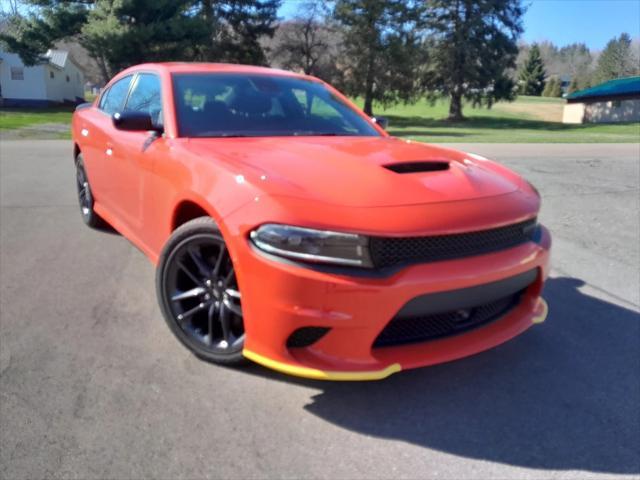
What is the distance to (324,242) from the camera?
2.28 metres

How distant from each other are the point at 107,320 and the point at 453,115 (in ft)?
142

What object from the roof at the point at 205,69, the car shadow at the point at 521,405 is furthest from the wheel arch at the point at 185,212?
the roof at the point at 205,69

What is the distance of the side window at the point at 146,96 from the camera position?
12.1ft

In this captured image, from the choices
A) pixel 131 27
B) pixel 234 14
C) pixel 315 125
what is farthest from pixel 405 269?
pixel 234 14

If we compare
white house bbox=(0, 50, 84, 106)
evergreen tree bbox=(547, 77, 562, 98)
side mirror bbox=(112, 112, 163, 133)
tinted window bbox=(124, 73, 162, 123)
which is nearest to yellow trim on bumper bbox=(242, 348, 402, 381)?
side mirror bbox=(112, 112, 163, 133)

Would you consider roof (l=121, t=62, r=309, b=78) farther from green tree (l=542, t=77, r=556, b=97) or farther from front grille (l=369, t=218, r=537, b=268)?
green tree (l=542, t=77, r=556, b=97)

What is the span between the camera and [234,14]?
136 feet

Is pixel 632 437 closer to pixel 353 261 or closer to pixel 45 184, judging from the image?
pixel 353 261

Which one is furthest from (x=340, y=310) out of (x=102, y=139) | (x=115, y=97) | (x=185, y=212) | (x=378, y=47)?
(x=378, y=47)

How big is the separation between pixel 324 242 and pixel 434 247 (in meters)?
0.50

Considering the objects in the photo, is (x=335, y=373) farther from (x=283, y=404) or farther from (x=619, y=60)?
(x=619, y=60)

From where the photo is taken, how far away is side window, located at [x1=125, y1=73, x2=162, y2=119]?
3.68m

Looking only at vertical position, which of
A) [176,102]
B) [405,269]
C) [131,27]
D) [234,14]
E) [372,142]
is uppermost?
[234,14]

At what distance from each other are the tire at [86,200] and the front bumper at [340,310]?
132 inches
